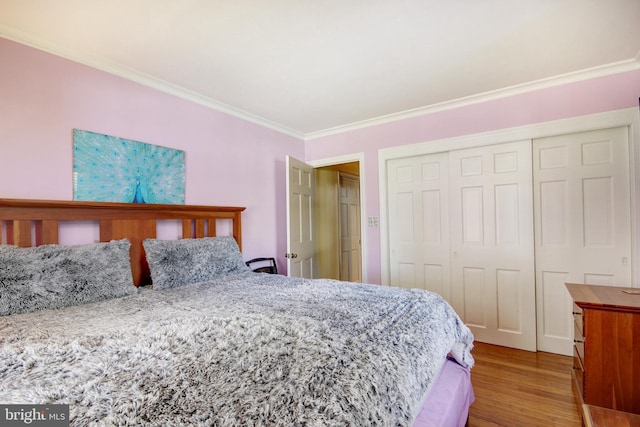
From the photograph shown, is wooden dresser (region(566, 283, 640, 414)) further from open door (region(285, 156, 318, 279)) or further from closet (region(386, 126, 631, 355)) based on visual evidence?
open door (region(285, 156, 318, 279))

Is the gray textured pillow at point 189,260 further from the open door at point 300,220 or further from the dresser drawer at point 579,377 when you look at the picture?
the dresser drawer at point 579,377

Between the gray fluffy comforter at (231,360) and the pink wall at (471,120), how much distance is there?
2.02 metres

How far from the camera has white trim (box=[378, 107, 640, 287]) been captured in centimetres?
223

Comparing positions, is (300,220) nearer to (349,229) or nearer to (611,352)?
(349,229)

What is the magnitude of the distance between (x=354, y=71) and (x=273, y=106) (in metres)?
1.02

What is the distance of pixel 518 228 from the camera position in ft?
8.86

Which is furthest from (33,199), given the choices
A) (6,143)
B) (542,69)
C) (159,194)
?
(542,69)

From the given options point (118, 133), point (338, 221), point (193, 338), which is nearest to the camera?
point (193, 338)

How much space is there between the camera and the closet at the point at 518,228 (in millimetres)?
2381

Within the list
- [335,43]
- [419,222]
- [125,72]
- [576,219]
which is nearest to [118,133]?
[125,72]

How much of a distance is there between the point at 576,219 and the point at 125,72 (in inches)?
152

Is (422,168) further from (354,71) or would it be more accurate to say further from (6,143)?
(6,143)

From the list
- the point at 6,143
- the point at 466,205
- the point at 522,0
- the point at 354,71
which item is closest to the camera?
the point at 522,0

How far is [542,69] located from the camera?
2307mm
